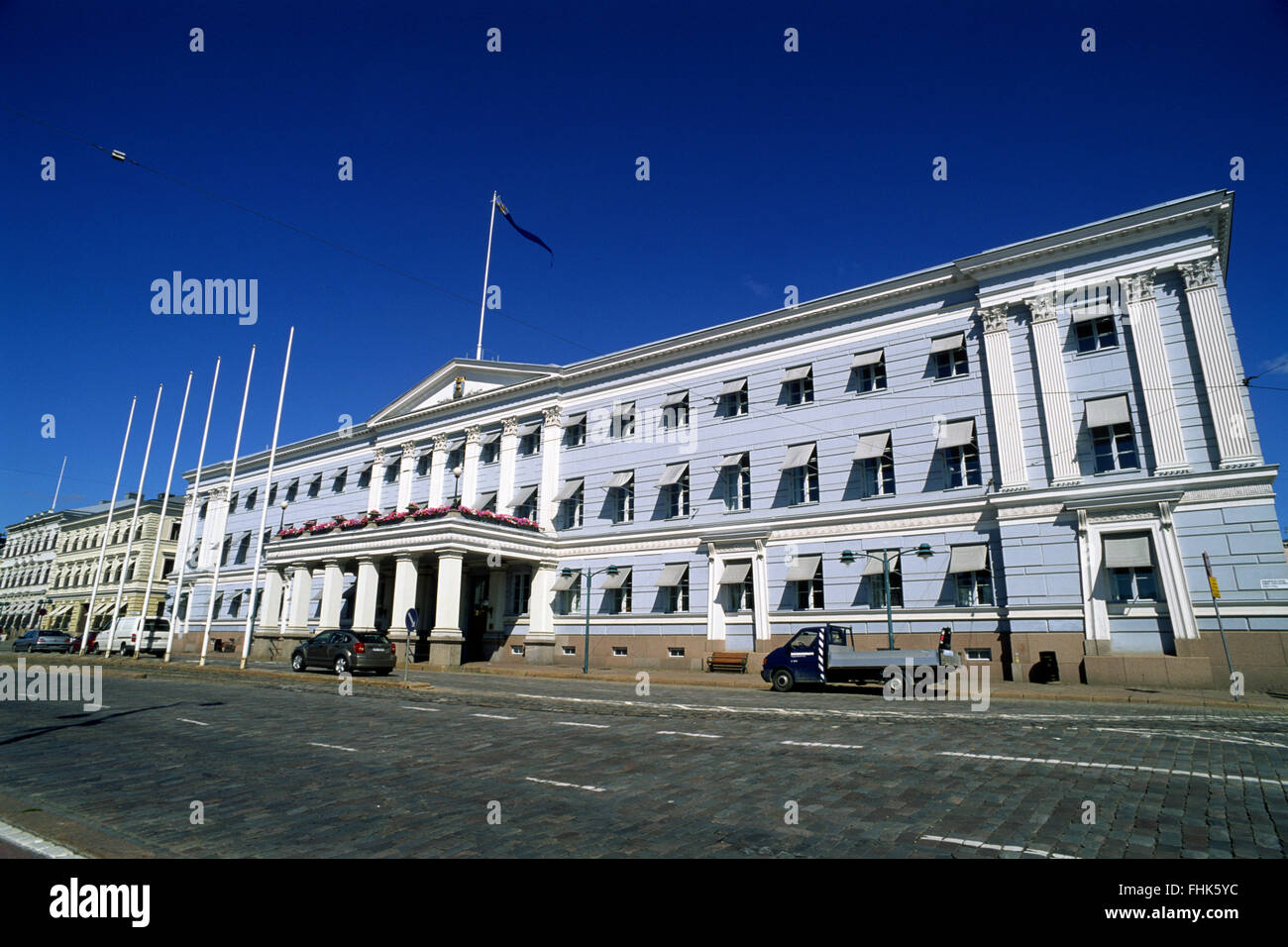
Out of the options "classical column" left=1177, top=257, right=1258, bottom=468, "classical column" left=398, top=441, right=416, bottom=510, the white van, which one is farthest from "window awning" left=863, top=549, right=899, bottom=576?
the white van

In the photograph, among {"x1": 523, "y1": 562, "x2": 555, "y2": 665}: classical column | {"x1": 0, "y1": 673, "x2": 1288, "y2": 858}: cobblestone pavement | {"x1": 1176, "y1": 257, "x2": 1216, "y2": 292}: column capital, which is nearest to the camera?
{"x1": 0, "y1": 673, "x2": 1288, "y2": 858}: cobblestone pavement

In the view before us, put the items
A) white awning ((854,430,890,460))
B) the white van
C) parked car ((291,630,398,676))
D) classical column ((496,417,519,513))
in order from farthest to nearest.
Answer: the white van
classical column ((496,417,519,513))
white awning ((854,430,890,460))
parked car ((291,630,398,676))

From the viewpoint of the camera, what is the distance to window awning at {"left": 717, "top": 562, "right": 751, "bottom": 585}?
91.7ft

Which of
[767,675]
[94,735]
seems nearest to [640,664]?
[767,675]

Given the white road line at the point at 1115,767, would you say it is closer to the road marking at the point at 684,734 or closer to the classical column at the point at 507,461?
the road marking at the point at 684,734

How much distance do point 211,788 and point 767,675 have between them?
16.2 metres

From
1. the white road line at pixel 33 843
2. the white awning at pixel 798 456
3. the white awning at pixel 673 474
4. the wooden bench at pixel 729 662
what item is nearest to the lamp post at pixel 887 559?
the white awning at pixel 798 456

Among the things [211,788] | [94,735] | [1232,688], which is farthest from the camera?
[1232,688]

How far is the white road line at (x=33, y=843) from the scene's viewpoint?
492cm

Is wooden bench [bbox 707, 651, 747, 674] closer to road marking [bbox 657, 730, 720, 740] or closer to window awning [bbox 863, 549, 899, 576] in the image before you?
window awning [bbox 863, 549, 899, 576]

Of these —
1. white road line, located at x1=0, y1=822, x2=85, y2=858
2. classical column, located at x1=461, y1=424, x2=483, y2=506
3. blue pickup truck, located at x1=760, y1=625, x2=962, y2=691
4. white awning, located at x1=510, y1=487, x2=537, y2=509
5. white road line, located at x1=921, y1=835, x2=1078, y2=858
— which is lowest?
white road line, located at x1=921, y1=835, x2=1078, y2=858

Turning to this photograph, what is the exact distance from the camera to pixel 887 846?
199 inches

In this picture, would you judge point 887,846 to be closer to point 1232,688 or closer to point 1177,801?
point 1177,801

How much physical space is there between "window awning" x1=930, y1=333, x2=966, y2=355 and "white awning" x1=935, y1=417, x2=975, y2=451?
111 inches
